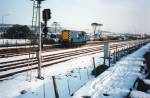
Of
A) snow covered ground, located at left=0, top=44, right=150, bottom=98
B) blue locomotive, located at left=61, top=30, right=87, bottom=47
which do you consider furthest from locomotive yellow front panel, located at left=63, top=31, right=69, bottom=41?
snow covered ground, located at left=0, top=44, right=150, bottom=98

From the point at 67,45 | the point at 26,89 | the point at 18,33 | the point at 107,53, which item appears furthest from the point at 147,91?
the point at 18,33

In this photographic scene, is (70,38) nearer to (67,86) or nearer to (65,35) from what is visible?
(65,35)

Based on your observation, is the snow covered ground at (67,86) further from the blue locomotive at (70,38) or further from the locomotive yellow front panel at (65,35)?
the locomotive yellow front panel at (65,35)

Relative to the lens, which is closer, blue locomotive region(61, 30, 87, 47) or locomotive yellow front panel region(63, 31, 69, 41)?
blue locomotive region(61, 30, 87, 47)

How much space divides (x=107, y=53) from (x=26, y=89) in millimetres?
14412

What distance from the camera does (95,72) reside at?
46.6 ft

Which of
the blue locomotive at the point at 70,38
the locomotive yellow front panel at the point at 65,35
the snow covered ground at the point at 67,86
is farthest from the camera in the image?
the locomotive yellow front panel at the point at 65,35

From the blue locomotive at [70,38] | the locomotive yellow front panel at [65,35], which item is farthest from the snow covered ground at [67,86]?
the locomotive yellow front panel at [65,35]

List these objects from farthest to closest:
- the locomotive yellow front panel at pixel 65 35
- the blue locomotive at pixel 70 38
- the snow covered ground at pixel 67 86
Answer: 1. the locomotive yellow front panel at pixel 65 35
2. the blue locomotive at pixel 70 38
3. the snow covered ground at pixel 67 86

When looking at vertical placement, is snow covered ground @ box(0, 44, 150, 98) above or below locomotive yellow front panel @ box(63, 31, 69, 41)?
below

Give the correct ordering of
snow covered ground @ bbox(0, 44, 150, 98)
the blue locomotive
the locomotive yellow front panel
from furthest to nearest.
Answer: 1. the locomotive yellow front panel
2. the blue locomotive
3. snow covered ground @ bbox(0, 44, 150, 98)

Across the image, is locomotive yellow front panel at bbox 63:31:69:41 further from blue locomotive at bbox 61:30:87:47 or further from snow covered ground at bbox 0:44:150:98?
snow covered ground at bbox 0:44:150:98

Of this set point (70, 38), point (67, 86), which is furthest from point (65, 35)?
point (67, 86)

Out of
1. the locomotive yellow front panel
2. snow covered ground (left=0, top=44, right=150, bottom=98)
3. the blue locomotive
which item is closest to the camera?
snow covered ground (left=0, top=44, right=150, bottom=98)
